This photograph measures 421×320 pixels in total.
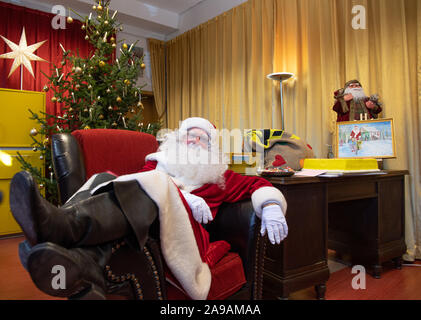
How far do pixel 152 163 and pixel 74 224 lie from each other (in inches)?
33.6

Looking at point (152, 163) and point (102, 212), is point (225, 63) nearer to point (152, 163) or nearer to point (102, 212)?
point (152, 163)

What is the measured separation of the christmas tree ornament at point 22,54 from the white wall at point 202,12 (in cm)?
223

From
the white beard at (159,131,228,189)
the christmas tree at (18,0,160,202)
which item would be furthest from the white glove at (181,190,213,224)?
the christmas tree at (18,0,160,202)

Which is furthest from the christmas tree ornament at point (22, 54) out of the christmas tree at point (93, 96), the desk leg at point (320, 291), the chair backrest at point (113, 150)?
the desk leg at point (320, 291)

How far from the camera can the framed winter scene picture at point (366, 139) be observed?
7.03 feet

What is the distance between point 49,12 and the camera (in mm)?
A: 4066

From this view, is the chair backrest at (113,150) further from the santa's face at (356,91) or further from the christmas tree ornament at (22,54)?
the christmas tree ornament at (22,54)

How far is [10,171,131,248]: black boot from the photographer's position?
2.38 feet

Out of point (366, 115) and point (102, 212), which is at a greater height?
point (366, 115)

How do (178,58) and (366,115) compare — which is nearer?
(366,115)

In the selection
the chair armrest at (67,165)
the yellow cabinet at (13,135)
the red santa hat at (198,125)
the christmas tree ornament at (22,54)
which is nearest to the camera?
the chair armrest at (67,165)

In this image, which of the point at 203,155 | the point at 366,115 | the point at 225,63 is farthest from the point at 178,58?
the point at 203,155

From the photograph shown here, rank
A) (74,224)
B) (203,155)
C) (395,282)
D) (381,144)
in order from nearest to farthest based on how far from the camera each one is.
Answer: (74,224), (203,155), (395,282), (381,144)

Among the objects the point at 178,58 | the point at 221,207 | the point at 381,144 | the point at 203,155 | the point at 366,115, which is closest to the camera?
the point at 221,207
